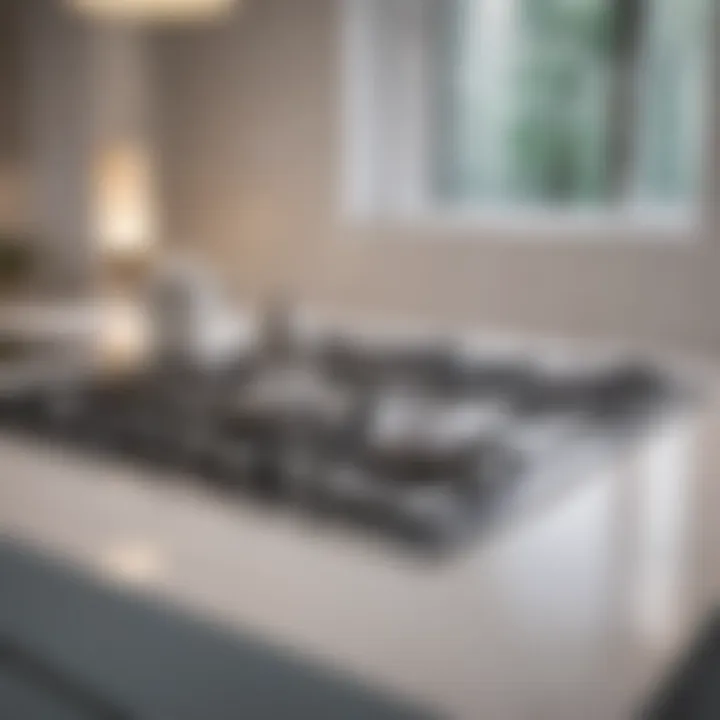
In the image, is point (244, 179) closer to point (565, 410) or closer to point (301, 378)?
point (301, 378)

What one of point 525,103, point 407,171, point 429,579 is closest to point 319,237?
point 407,171

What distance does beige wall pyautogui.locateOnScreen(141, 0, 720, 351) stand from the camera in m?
0.66

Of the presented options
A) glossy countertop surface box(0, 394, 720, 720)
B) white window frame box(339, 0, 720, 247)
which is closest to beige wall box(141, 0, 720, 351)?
white window frame box(339, 0, 720, 247)

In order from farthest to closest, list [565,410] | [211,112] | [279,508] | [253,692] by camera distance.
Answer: [565,410], [211,112], [279,508], [253,692]

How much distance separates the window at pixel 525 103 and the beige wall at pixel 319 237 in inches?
1.2

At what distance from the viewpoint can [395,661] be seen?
1.38 feet

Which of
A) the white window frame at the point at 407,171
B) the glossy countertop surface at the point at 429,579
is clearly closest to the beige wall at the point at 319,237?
the white window frame at the point at 407,171

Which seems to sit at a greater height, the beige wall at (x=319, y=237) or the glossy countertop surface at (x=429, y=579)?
the beige wall at (x=319, y=237)

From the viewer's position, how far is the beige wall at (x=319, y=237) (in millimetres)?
661

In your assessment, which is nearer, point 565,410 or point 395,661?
point 395,661

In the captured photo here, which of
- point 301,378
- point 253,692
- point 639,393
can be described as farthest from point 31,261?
point 639,393

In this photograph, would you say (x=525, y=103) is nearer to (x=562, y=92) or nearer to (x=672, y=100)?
(x=562, y=92)

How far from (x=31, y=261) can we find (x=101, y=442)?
12 cm

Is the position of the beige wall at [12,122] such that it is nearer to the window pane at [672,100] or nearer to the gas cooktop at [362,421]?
the gas cooktop at [362,421]
